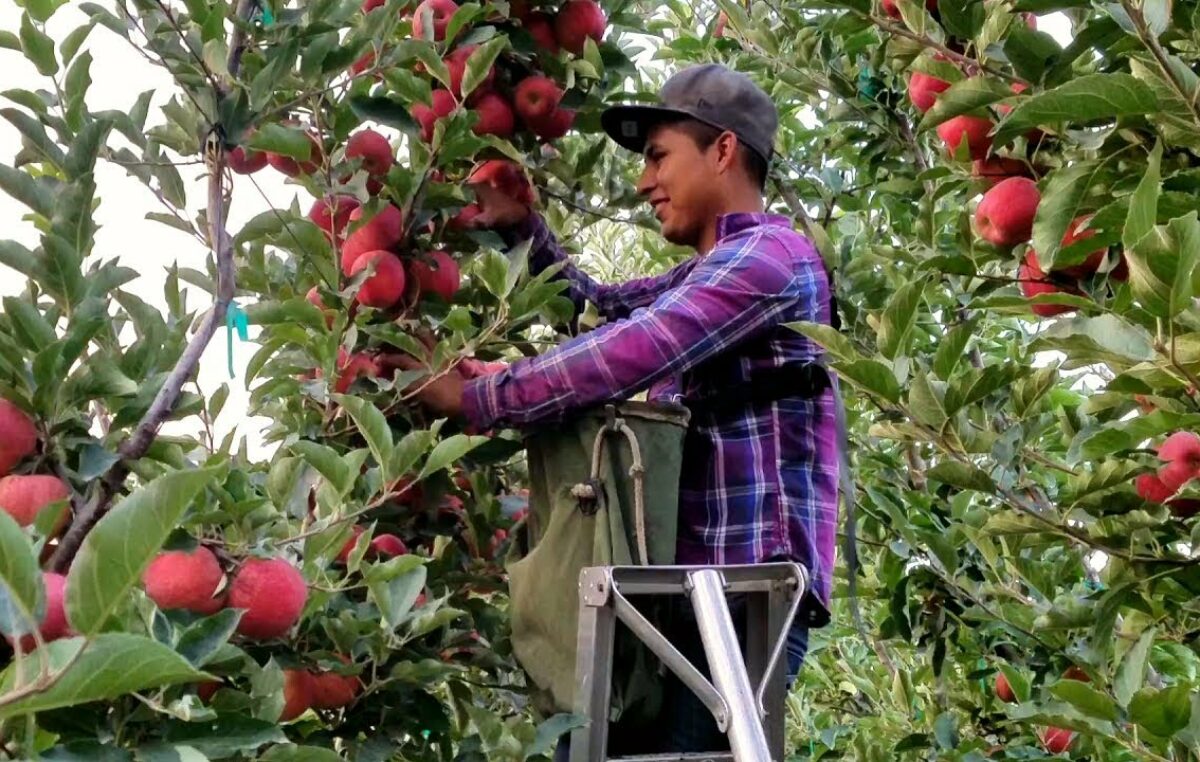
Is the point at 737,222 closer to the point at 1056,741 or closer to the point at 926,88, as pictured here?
the point at 926,88

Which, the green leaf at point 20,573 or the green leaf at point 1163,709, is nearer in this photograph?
the green leaf at point 20,573

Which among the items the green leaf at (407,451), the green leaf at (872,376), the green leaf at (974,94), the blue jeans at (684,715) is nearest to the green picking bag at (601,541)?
the blue jeans at (684,715)

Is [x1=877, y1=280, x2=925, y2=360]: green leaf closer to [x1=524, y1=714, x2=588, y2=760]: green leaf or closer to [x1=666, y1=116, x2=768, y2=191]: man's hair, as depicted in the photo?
[x1=524, y1=714, x2=588, y2=760]: green leaf

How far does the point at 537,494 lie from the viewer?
1.72 metres

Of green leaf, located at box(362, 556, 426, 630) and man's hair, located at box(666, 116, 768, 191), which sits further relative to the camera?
man's hair, located at box(666, 116, 768, 191)

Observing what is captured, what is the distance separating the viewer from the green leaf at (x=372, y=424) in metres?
1.34

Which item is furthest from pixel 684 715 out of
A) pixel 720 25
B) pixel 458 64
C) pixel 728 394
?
pixel 720 25

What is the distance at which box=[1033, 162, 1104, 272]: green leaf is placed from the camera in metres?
1.23

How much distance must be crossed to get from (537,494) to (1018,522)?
600 millimetres

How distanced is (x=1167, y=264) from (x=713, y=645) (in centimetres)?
64

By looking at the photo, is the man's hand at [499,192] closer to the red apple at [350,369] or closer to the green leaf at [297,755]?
the red apple at [350,369]

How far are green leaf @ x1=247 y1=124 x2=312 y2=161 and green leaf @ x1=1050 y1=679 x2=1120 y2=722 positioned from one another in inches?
39.4

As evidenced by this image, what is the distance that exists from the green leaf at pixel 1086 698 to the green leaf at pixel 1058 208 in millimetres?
464

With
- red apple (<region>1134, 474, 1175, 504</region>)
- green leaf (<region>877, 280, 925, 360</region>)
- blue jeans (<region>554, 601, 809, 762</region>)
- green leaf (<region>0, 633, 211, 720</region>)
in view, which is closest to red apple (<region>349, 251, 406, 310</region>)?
blue jeans (<region>554, 601, 809, 762</region>)
